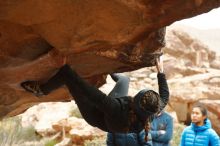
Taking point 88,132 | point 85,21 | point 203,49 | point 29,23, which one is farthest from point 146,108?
point 203,49

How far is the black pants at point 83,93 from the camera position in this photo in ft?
13.3

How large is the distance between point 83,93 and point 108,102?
0.26 metres

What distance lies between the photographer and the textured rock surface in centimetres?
334

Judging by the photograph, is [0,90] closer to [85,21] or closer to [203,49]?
[85,21]

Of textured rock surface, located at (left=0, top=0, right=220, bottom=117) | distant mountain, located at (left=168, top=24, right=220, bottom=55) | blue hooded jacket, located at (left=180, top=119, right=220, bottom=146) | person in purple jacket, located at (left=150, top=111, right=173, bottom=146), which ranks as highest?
textured rock surface, located at (left=0, top=0, right=220, bottom=117)

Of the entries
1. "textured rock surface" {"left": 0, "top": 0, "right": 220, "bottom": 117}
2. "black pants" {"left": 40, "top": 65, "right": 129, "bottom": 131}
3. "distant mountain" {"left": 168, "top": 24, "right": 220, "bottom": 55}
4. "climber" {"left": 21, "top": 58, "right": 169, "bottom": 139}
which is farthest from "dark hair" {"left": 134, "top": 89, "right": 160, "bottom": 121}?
"distant mountain" {"left": 168, "top": 24, "right": 220, "bottom": 55}

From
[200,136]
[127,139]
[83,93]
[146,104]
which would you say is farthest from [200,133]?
[83,93]

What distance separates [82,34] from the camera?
3.69m

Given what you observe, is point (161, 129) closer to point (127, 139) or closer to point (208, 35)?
point (127, 139)

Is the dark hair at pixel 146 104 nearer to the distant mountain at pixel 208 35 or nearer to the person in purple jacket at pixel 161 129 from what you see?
the person in purple jacket at pixel 161 129

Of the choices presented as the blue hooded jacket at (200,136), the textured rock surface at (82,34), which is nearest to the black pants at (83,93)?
the textured rock surface at (82,34)

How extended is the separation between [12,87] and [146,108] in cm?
147

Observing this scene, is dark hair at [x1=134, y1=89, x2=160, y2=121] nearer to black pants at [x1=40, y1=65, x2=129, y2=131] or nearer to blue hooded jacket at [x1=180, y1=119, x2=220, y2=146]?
black pants at [x1=40, y1=65, x2=129, y2=131]

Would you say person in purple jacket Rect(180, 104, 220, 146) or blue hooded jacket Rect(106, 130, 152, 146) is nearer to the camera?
blue hooded jacket Rect(106, 130, 152, 146)
